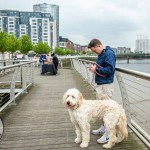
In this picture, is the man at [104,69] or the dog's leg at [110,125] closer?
the dog's leg at [110,125]

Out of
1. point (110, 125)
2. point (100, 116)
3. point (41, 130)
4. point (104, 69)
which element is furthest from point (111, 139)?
point (41, 130)

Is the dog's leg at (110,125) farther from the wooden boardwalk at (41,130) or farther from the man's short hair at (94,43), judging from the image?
the man's short hair at (94,43)

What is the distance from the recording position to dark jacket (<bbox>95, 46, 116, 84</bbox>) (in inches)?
197

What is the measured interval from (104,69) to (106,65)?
9cm

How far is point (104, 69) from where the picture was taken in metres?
5.01

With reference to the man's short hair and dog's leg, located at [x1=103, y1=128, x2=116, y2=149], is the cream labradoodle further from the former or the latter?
the man's short hair

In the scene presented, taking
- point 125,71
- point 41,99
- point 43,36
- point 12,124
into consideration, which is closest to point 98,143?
point 125,71

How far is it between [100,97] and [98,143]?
786 millimetres

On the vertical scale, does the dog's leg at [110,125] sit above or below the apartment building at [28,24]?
below

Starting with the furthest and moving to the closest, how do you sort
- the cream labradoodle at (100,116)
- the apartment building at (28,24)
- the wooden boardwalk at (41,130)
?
the apartment building at (28,24) → the wooden boardwalk at (41,130) → the cream labradoodle at (100,116)

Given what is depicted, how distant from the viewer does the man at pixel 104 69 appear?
502 cm

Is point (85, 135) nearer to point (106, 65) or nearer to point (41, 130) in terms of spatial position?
point (106, 65)

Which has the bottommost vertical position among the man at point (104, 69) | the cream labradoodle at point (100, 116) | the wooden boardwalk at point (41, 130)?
the wooden boardwalk at point (41, 130)

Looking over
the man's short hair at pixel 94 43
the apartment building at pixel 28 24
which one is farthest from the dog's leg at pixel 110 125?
the apartment building at pixel 28 24
